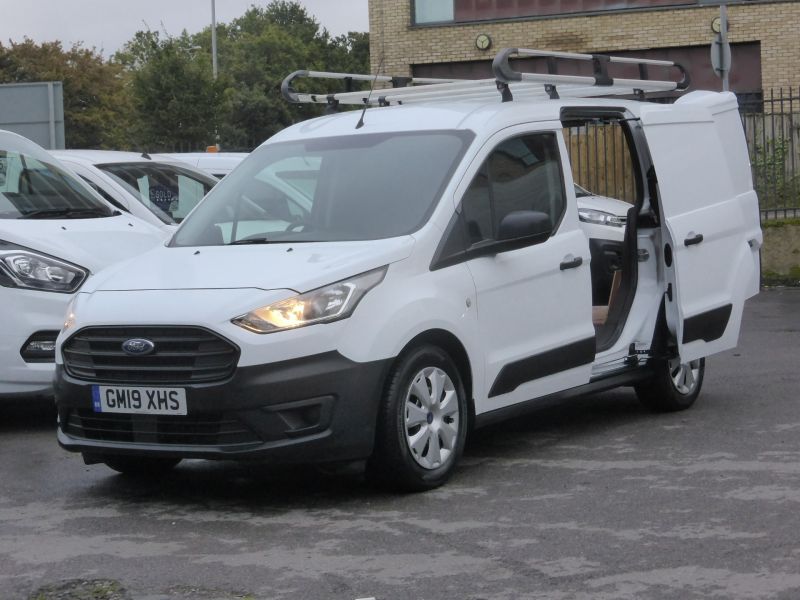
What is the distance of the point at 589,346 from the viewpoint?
7.59 m

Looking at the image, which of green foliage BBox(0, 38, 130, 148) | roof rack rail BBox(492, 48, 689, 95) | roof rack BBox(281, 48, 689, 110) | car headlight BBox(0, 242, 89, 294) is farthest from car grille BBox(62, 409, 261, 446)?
green foliage BBox(0, 38, 130, 148)

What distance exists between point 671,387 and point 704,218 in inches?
39.4

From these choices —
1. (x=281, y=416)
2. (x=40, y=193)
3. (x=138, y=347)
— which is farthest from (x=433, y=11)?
(x=281, y=416)

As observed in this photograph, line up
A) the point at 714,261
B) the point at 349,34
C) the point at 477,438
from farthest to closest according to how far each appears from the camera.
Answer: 1. the point at 349,34
2. the point at 714,261
3. the point at 477,438

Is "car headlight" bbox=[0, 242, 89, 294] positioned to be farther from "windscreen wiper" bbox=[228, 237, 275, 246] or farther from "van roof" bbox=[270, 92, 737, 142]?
"windscreen wiper" bbox=[228, 237, 275, 246]

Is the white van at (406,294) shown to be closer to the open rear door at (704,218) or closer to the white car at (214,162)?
the open rear door at (704,218)

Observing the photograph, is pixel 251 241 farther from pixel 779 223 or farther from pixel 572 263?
pixel 779 223

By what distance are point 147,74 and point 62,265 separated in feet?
142

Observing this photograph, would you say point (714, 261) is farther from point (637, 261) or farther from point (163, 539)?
point (163, 539)

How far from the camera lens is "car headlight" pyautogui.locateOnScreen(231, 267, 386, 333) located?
20.0ft

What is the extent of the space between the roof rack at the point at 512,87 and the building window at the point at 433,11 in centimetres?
2342

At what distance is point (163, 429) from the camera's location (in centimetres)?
627

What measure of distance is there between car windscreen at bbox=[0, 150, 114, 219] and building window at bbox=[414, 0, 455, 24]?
77.3 feet

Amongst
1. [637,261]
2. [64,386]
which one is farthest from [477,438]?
[64,386]
